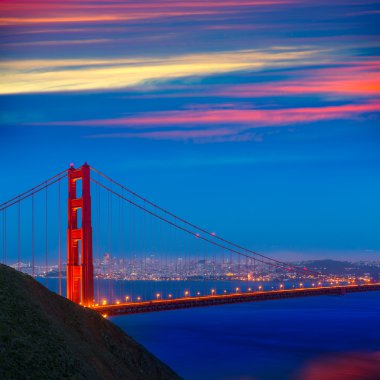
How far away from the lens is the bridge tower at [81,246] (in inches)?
1752

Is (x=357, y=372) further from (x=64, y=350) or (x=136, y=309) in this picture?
(x=64, y=350)

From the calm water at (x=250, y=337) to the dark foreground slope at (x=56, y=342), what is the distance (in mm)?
17209

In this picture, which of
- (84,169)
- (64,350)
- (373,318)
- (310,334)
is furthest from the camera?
(373,318)

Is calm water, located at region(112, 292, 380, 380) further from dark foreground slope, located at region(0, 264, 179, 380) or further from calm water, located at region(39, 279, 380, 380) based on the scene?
dark foreground slope, located at region(0, 264, 179, 380)

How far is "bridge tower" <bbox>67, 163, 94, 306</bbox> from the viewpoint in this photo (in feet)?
146

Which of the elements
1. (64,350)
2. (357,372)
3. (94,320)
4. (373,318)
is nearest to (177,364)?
(357,372)

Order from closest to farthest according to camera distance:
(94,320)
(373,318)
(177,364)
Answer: (94,320) < (177,364) < (373,318)

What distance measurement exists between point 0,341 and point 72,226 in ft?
83.2

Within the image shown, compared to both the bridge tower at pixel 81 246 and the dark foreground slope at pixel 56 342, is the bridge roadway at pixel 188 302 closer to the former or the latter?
the bridge tower at pixel 81 246

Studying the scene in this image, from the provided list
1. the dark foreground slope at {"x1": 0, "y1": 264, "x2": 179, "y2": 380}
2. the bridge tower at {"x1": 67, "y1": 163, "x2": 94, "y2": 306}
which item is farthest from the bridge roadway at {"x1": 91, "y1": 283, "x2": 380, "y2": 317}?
the dark foreground slope at {"x1": 0, "y1": 264, "x2": 179, "y2": 380}

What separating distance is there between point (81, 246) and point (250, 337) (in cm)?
3211

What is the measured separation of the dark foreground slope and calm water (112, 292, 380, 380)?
17.2m

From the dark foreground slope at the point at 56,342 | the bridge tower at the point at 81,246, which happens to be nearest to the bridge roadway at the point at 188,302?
the bridge tower at the point at 81,246

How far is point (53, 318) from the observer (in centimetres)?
2848
